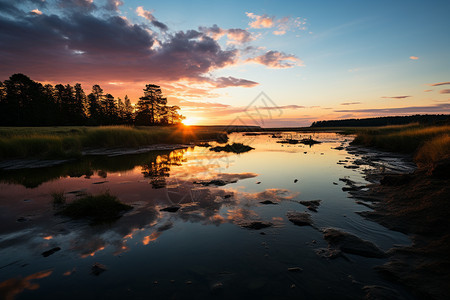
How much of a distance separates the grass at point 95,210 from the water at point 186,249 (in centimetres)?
43

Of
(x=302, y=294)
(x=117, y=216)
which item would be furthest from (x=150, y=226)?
(x=302, y=294)

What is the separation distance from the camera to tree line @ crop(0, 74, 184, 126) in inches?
Answer: 2227

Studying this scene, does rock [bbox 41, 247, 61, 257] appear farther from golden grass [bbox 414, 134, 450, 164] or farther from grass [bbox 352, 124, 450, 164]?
golden grass [bbox 414, 134, 450, 164]

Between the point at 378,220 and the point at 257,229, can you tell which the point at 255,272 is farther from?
the point at 378,220

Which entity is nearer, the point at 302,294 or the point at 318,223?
the point at 302,294

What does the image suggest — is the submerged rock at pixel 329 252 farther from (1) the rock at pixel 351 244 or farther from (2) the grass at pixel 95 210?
(2) the grass at pixel 95 210

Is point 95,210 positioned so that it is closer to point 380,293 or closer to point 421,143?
point 380,293

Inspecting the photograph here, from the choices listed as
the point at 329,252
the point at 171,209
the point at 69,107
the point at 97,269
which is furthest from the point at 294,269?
the point at 69,107

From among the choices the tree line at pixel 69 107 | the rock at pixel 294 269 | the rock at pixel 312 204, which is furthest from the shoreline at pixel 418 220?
the tree line at pixel 69 107

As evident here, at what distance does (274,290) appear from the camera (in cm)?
438

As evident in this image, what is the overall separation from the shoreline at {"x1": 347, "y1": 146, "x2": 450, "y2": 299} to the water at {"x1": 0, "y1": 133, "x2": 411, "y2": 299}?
378 millimetres

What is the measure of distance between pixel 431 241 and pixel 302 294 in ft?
14.5

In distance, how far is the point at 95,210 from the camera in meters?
8.07

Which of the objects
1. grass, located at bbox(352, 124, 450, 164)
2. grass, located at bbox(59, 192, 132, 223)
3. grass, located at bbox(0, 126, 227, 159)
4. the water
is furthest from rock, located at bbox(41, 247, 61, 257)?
grass, located at bbox(0, 126, 227, 159)
